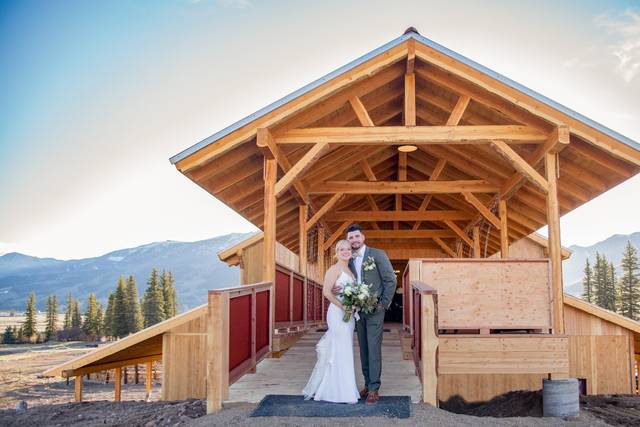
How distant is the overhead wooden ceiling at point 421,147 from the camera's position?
10352 millimetres

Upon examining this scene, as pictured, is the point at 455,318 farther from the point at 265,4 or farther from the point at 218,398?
the point at 265,4

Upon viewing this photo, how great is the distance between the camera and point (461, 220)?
798 inches

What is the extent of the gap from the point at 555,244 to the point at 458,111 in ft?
8.96

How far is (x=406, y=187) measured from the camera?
1573cm

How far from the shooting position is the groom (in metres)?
6.80

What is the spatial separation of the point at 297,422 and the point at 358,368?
329 centimetres

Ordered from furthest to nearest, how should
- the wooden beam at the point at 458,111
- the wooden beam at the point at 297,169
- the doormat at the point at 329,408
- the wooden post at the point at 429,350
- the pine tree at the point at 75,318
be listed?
1. the pine tree at the point at 75,318
2. the wooden beam at the point at 458,111
3. the wooden beam at the point at 297,169
4. the wooden post at the point at 429,350
5. the doormat at the point at 329,408

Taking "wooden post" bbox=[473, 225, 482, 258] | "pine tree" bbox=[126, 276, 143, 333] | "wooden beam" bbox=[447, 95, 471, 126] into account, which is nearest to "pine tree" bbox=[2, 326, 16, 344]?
"pine tree" bbox=[126, 276, 143, 333]

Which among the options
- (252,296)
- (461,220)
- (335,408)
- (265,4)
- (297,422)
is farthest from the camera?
(265,4)

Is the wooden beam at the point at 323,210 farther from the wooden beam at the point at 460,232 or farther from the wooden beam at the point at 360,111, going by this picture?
the wooden beam at the point at 460,232

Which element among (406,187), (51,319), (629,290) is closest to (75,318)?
(51,319)

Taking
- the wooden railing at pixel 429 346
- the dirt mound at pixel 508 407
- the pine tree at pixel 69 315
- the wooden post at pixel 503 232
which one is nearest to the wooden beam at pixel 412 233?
the wooden post at pixel 503 232

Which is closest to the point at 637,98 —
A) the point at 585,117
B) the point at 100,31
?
the point at 100,31

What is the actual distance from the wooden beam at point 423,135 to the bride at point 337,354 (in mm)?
4178
